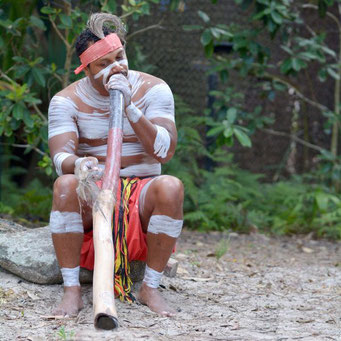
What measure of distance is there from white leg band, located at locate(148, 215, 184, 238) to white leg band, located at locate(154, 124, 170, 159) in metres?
0.33

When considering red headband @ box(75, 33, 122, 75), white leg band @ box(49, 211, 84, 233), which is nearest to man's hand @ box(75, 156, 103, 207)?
white leg band @ box(49, 211, 84, 233)

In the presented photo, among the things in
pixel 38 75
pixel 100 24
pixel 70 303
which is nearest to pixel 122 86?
pixel 100 24

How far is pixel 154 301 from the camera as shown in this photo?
3.13 m

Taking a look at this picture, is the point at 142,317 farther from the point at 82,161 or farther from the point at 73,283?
the point at 82,161

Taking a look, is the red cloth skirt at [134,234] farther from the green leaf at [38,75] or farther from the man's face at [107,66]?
the green leaf at [38,75]

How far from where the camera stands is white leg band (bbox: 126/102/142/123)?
10.1ft

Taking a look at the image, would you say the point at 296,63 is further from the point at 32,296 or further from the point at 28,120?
the point at 32,296

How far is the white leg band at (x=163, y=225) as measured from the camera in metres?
3.07

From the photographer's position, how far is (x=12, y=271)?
3.43m

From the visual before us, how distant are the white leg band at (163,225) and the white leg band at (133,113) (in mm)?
469

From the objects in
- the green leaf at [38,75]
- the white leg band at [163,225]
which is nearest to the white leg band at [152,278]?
the white leg band at [163,225]

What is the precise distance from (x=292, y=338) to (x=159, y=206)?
84 cm

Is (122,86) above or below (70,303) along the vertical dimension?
above

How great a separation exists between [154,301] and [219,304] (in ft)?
1.46
